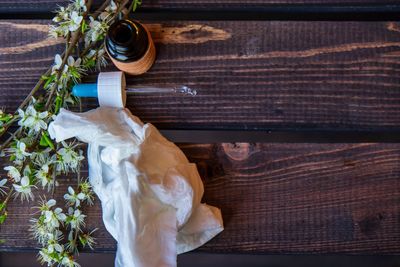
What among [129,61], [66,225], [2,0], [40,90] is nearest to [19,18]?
[2,0]

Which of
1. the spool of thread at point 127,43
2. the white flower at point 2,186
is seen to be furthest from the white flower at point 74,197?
the spool of thread at point 127,43

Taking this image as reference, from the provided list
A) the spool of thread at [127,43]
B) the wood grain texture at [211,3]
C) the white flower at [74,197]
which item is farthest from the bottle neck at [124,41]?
the white flower at [74,197]

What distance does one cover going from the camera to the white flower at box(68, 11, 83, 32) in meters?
0.80

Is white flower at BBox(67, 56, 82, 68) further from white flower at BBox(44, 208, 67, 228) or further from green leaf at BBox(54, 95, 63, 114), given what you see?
white flower at BBox(44, 208, 67, 228)

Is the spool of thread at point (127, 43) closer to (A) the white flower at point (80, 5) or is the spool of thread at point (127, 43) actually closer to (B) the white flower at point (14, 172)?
(A) the white flower at point (80, 5)

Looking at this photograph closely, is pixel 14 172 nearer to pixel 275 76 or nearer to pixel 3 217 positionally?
pixel 3 217

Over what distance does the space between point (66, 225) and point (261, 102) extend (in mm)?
380

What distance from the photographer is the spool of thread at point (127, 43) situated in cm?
78

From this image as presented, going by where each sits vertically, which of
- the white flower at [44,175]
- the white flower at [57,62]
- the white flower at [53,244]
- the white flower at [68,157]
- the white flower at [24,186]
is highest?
the white flower at [57,62]

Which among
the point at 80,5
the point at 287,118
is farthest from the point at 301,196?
the point at 80,5

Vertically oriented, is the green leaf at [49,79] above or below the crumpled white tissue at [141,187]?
above

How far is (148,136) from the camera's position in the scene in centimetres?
82

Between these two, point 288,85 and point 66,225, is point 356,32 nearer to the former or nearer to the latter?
point 288,85

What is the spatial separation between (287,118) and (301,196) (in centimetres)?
13
